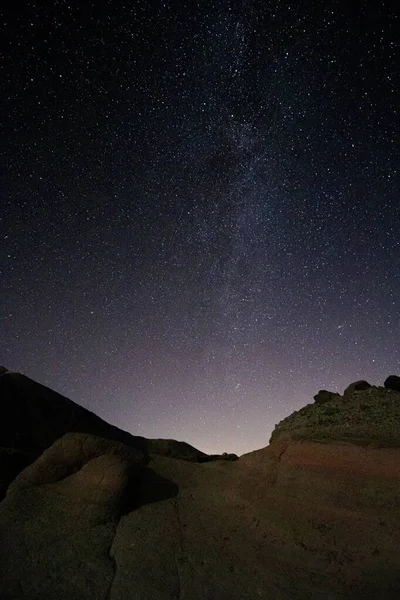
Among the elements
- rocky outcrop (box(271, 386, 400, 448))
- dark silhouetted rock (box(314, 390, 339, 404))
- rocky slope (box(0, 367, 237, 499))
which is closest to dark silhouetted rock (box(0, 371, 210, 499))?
rocky slope (box(0, 367, 237, 499))

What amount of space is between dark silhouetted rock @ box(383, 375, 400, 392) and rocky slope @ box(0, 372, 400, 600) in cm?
307

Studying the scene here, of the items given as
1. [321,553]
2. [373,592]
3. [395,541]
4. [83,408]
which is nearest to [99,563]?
[321,553]

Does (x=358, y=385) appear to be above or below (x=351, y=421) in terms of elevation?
above

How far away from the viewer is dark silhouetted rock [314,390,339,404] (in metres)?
11.0

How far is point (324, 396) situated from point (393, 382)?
2363mm

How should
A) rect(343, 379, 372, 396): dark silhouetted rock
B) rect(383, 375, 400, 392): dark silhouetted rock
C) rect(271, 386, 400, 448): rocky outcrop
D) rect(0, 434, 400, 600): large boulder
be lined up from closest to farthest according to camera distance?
rect(0, 434, 400, 600): large boulder, rect(271, 386, 400, 448): rocky outcrop, rect(383, 375, 400, 392): dark silhouetted rock, rect(343, 379, 372, 396): dark silhouetted rock

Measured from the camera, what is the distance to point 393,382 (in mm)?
11688

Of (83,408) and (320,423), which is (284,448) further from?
(83,408)

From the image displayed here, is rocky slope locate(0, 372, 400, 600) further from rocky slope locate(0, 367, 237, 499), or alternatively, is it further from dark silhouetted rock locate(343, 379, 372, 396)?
rocky slope locate(0, 367, 237, 499)

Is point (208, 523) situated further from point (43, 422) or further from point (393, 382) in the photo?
point (43, 422)

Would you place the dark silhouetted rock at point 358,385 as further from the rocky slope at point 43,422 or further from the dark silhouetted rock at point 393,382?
the rocky slope at point 43,422

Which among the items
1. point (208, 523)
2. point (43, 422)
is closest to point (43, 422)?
point (43, 422)

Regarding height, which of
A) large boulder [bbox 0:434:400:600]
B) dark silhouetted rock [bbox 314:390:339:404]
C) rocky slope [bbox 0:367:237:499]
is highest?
dark silhouetted rock [bbox 314:390:339:404]

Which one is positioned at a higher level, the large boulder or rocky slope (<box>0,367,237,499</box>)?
rocky slope (<box>0,367,237,499</box>)
